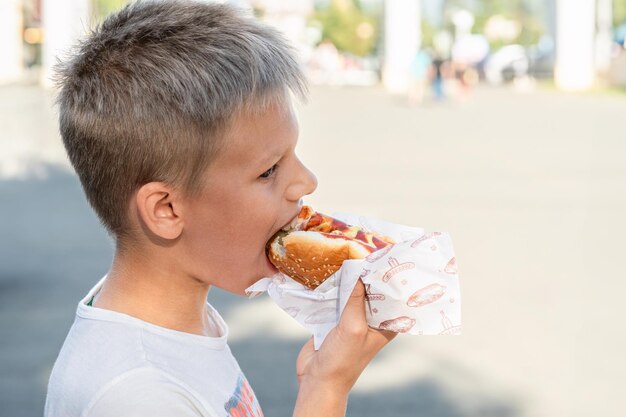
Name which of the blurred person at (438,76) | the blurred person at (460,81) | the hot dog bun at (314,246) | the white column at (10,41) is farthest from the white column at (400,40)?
the hot dog bun at (314,246)

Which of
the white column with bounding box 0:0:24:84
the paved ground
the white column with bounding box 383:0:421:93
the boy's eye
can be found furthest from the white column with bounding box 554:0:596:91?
the boy's eye

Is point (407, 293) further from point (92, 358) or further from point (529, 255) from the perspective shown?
point (529, 255)

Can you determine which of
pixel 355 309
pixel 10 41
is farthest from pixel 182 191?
pixel 10 41

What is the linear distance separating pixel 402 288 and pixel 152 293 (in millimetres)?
445

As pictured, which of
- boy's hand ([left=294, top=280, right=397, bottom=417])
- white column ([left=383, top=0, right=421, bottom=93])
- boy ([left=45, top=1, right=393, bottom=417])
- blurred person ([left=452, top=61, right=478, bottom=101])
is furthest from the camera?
white column ([left=383, top=0, right=421, bottom=93])

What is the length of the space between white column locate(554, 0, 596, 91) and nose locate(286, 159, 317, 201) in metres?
44.0

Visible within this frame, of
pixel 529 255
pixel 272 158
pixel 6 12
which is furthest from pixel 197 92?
pixel 6 12

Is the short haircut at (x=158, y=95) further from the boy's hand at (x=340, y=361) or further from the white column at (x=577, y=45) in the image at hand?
the white column at (x=577, y=45)

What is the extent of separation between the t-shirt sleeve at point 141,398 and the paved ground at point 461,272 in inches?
152

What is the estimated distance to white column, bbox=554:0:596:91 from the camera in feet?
148

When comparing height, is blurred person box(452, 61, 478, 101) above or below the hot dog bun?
below

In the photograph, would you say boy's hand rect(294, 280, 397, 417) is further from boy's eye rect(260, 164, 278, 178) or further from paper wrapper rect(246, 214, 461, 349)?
boy's eye rect(260, 164, 278, 178)

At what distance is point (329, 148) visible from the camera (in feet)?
68.5

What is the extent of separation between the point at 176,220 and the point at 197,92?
240 millimetres
